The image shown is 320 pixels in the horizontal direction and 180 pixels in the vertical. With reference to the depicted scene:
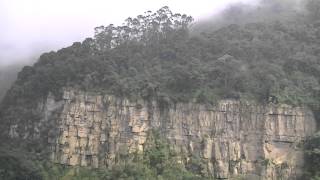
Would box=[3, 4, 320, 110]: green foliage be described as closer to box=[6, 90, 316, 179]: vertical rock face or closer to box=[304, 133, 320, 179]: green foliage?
box=[6, 90, 316, 179]: vertical rock face

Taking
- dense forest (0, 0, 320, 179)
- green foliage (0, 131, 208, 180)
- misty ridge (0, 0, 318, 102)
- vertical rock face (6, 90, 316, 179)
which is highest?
misty ridge (0, 0, 318, 102)

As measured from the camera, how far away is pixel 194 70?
165 ft

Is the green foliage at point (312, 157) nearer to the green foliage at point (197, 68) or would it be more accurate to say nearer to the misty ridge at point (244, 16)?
the green foliage at point (197, 68)

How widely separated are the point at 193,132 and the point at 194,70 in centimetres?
492

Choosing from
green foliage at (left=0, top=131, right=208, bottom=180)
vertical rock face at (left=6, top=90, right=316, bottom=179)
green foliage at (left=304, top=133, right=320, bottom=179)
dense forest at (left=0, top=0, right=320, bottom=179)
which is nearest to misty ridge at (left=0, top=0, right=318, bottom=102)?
dense forest at (left=0, top=0, right=320, bottom=179)

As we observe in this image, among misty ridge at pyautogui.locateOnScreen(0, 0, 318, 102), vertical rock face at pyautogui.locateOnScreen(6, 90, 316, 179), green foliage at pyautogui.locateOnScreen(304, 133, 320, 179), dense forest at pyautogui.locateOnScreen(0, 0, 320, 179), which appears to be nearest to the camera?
green foliage at pyautogui.locateOnScreen(304, 133, 320, 179)

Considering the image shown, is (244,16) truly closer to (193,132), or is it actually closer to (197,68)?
(197,68)

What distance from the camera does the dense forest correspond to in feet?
161

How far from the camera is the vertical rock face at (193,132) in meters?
47.5

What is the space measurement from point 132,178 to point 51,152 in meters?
6.77

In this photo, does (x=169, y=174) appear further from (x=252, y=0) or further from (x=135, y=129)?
(x=252, y=0)

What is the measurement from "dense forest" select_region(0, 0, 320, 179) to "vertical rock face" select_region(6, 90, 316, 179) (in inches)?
35.0

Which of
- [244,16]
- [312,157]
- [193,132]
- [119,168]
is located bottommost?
[119,168]

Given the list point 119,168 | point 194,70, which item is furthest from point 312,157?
point 119,168
